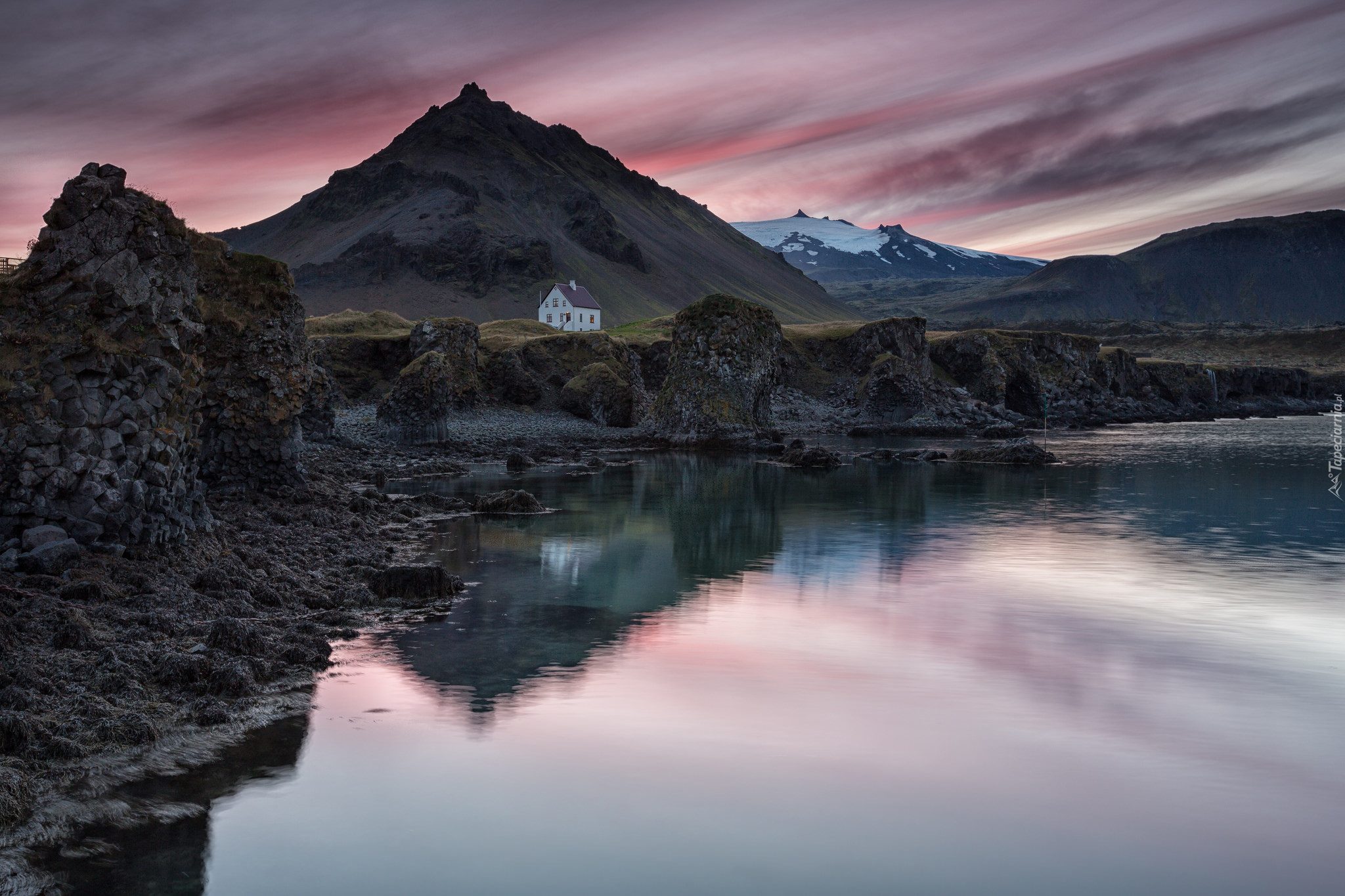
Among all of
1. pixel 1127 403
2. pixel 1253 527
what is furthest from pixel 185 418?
pixel 1127 403

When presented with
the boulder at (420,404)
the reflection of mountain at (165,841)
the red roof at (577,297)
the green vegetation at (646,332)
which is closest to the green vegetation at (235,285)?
the reflection of mountain at (165,841)

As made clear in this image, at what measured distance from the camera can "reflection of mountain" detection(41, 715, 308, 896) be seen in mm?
8516

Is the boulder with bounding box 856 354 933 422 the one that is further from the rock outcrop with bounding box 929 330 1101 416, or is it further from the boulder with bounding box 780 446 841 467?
the boulder with bounding box 780 446 841 467

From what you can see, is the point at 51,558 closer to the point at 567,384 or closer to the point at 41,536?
the point at 41,536

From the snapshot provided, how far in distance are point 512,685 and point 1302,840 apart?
1037 cm

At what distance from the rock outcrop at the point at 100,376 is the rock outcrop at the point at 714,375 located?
52.9 meters

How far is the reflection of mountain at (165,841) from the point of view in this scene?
8516 mm

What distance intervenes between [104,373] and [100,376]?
8cm

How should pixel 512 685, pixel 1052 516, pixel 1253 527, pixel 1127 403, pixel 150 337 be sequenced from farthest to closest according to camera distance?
1. pixel 1127 403
2. pixel 1052 516
3. pixel 1253 527
4. pixel 150 337
5. pixel 512 685

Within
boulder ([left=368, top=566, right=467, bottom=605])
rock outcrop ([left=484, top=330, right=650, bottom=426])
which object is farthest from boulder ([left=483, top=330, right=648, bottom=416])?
boulder ([left=368, top=566, right=467, bottom=605])

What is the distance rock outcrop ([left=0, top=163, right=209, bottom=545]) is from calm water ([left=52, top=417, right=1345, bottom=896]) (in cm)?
556

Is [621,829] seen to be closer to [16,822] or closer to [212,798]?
[212,798]

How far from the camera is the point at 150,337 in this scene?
18.3 metres

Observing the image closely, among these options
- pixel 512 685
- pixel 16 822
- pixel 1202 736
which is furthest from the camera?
pixel 512 685
